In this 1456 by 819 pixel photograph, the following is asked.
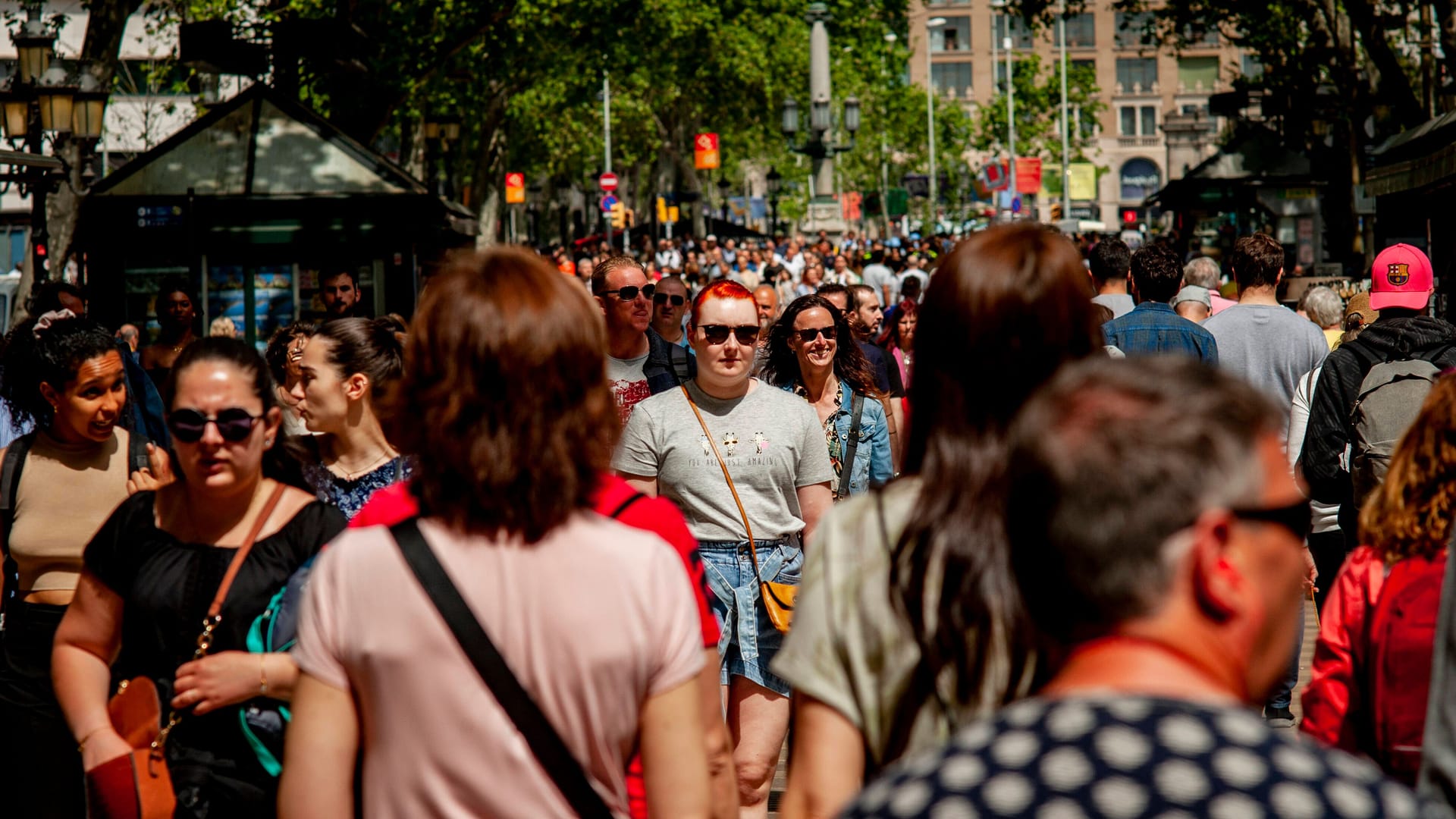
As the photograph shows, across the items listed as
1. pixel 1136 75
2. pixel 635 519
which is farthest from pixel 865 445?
pixel 1136 75

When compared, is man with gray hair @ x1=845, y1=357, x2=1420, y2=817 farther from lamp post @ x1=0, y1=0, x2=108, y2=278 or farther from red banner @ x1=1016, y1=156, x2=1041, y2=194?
red banner @ x1=1016, y1=156, x2=1041, y2=194

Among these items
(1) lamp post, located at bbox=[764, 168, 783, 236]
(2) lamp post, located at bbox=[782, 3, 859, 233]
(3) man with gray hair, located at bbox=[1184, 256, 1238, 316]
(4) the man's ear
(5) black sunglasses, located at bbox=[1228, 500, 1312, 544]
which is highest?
(1) lamp post, located at bbox=[764, 168, 783, 236]

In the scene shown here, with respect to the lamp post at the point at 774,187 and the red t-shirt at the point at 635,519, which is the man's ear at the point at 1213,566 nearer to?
the red t-shirt at the point at 635,519

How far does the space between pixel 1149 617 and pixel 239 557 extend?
2.33 m

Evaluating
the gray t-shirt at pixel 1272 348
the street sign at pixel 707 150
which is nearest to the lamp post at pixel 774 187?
the street sign at pixel 707 150

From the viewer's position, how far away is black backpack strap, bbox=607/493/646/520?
296 cm

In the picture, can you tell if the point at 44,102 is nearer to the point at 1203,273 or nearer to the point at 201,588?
the point at 1203,273

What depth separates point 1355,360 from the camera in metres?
6.43

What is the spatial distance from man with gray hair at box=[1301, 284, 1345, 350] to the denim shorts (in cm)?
463

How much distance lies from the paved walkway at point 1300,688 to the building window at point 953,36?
10654 centimetres

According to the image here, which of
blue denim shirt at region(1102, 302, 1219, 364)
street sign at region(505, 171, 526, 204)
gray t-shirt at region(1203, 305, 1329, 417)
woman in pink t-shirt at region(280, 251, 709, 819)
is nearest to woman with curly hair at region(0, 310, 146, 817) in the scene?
woman in pink t-shirt at region(280, 251, 709, 819)

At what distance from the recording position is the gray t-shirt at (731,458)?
5695mm

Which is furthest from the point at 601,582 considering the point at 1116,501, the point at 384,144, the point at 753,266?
the point at 384,144

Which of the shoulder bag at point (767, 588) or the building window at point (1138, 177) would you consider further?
the building window at point (1138, 177)
